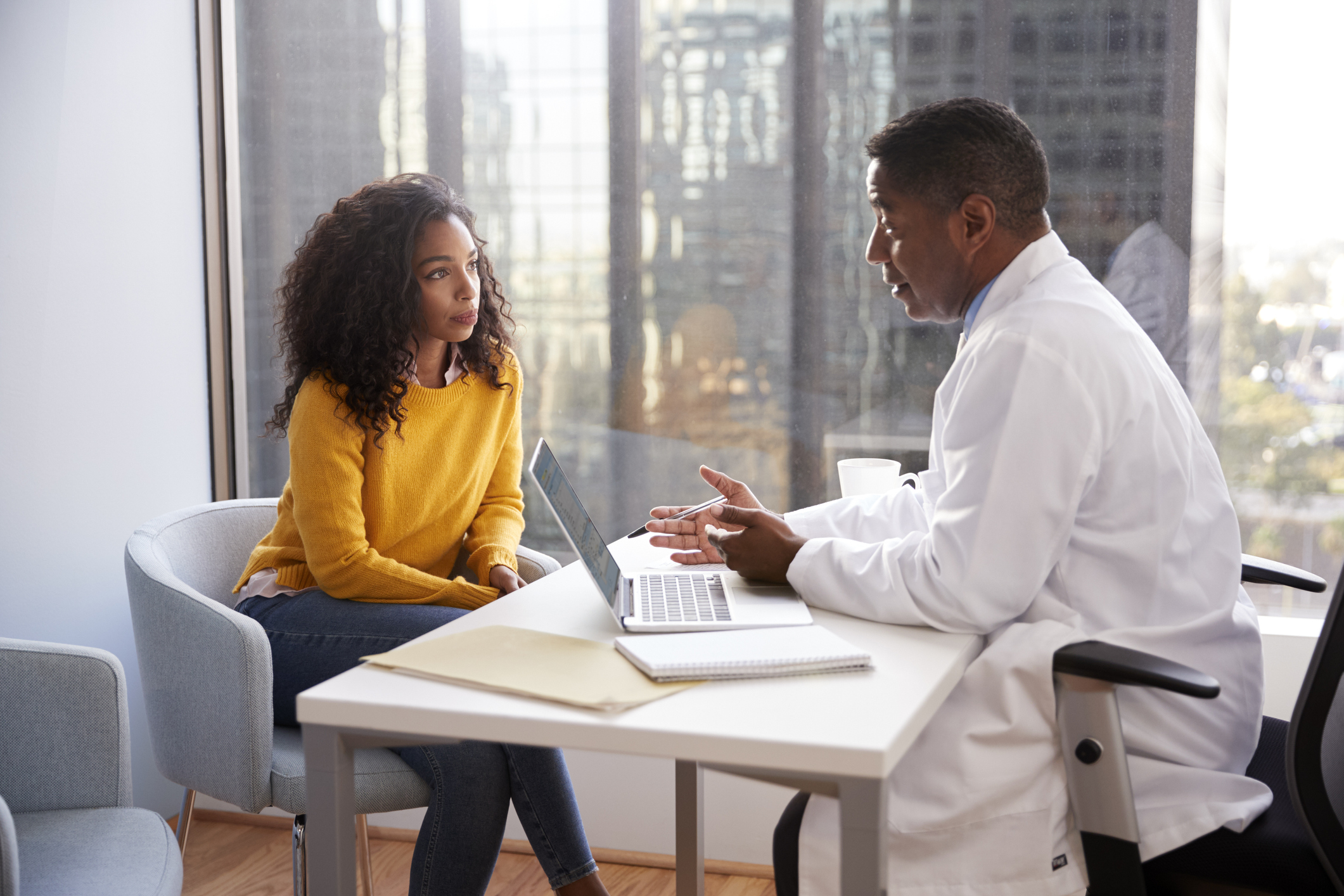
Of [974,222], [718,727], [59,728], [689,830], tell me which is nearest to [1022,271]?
[974,222]

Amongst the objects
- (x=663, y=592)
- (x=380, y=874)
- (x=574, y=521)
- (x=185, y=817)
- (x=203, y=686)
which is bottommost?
(x=380, y=874)

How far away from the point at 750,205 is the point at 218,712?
5.18 ft

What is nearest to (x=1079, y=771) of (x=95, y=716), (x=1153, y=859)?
(x=1153, y=859)

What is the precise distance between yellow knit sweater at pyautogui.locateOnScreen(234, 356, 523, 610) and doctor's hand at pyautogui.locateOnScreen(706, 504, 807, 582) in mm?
582

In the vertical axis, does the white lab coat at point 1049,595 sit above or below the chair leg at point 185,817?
above

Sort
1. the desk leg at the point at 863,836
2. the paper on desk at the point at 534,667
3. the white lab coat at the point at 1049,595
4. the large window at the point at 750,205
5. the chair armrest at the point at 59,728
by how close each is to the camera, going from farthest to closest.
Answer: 1. the large window at the point at 750,205
2. the chair armrest at the point at 59,728
3. the white lab coat at the point at 1049,595
4. the paper on desk at the point at 534,667
5. the desk leg at the point at 863,836

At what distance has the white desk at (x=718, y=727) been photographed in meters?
0.96

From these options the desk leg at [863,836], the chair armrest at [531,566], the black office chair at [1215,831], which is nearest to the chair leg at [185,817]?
the chair armrest at [531,566]

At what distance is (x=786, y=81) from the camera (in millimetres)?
2541

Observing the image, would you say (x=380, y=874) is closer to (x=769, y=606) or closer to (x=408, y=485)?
(x=408, y=485)

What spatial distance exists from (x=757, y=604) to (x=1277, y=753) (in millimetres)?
729

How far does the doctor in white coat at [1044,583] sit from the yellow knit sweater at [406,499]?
2.48ft

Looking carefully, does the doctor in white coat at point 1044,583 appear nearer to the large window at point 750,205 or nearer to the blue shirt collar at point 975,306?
the blue shirt collar at point 975,306

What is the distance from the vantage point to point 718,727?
3.25 ft
